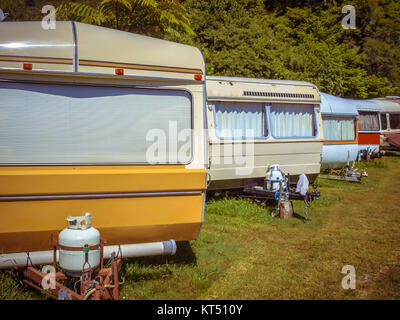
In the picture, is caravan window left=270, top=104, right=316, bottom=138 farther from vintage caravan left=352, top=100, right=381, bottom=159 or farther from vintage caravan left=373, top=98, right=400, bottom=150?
vintage caravan left=373, top=98, right=400, bottom=150

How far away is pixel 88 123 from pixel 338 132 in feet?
37.2

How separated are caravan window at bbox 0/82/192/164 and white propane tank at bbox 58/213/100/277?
2.18 feet

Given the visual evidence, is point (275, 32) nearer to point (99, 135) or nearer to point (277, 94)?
point (277, 94)

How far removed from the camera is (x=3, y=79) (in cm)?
423

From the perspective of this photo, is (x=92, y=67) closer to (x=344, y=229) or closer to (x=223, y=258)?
(x=223, y=258)

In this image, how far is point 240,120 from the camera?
9.44 m

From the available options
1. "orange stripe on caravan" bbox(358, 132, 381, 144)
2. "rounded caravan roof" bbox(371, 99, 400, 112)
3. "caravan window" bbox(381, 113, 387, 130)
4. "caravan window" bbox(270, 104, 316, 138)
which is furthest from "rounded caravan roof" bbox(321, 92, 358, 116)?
"caravan window" bbox(381, 113, 387, 130)

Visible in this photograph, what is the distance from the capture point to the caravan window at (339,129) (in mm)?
13944

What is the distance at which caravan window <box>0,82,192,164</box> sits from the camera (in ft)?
14.0

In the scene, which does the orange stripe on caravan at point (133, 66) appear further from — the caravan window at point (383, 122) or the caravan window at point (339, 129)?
the caravan window at point (383, 122)

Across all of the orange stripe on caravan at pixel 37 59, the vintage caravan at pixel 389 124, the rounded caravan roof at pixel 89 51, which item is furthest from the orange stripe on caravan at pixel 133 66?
the vintage caravan at pixel 389 124

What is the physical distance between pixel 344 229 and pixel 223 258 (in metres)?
2.89

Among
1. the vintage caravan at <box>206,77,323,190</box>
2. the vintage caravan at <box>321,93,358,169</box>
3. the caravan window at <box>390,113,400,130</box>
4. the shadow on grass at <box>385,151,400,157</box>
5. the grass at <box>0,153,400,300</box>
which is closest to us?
the grass at <box>0,153,400,300</box>

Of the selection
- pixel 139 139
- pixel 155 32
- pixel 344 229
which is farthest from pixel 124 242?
pixel 155 32
